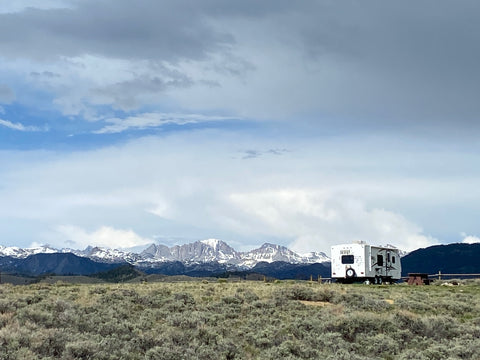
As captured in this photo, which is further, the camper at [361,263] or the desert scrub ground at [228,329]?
the camper at [361,263]

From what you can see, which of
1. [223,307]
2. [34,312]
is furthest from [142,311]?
[34,312]

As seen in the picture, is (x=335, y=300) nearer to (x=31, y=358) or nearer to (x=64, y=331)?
(x=64, y=331)

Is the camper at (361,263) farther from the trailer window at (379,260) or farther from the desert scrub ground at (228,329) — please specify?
the desert scrub ground at (228,329)

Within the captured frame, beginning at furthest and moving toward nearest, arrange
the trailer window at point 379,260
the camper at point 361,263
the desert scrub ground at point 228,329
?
the trailer window at point 379,260 → the camper at point 361,263 → the desert scrub ground at point 228,329

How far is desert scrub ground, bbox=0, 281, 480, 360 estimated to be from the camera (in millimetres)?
15758

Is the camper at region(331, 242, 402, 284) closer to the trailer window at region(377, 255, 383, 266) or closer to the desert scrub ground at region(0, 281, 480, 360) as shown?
the trailer window at region(377, 255, 383, 266)

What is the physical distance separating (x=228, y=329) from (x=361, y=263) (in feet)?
110

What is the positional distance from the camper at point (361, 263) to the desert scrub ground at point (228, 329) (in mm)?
24697

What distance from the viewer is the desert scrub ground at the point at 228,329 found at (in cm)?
1576

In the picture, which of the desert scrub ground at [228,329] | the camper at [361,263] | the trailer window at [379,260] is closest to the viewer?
the desert scrub ground at [228,329]

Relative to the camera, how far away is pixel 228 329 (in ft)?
64.2

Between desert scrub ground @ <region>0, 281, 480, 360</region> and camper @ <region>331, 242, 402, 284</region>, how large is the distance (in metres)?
24.7

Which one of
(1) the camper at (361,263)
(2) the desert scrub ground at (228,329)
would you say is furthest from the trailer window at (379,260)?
(2) the desert scrub ground at (228,329)

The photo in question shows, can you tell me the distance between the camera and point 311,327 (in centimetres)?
2002
